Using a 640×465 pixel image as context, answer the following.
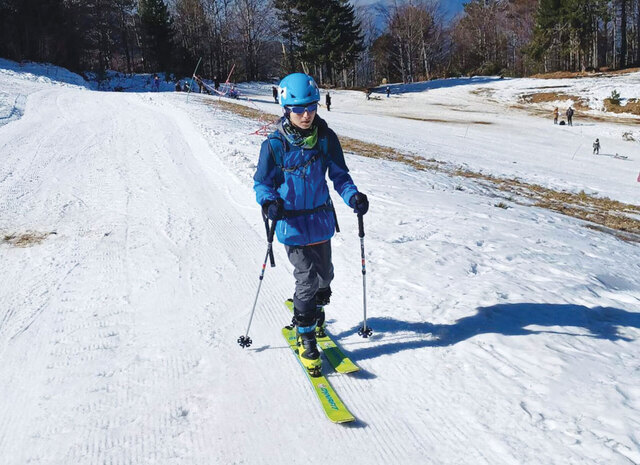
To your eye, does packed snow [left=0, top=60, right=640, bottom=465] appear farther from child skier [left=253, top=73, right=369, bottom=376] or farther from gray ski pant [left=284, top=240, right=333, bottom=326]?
child skier [left=253, top=73, right=369, bottom=376]

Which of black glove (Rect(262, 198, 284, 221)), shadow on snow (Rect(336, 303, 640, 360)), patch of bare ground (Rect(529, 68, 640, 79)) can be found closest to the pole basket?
shadow on snow (Rect(336, 303, 640, 360))

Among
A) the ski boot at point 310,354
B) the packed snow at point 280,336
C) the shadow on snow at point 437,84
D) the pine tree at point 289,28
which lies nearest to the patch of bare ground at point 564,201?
the packed snow at point 280,336

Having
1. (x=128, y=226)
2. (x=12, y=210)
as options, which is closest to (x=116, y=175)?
(x=12, y=210)

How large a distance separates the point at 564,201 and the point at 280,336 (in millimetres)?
10563

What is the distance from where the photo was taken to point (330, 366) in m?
3.98

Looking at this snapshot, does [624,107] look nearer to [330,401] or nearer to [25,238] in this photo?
[25,238]

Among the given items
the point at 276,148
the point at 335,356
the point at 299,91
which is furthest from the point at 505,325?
the point at 299,91

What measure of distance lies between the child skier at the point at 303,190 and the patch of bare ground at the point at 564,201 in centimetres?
744

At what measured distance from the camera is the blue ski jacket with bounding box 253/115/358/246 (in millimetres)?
3617

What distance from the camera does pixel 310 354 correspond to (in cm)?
380

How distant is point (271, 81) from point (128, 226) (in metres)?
56.1

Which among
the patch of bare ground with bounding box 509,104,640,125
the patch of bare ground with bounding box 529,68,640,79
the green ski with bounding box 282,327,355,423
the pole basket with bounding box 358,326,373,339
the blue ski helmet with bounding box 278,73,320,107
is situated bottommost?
the green ski with bounding box 282,327,355,423

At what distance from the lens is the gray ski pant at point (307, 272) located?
3.74m

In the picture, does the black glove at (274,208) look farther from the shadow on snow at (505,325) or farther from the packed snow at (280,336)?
the shadow on snow at (505,325)
